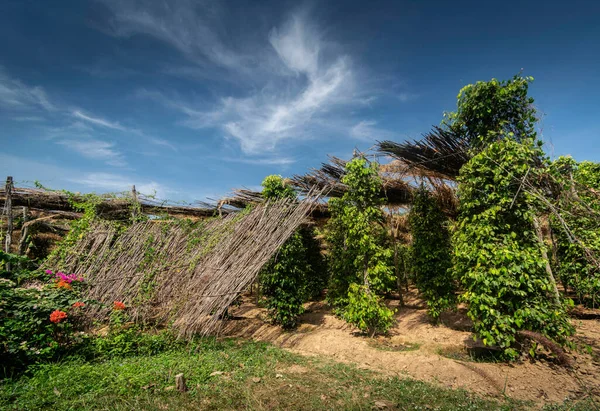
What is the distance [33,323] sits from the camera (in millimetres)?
4078

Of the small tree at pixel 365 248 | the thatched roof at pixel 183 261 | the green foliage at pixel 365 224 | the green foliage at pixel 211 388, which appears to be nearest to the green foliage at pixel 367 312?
the small tree at pixel 365 248

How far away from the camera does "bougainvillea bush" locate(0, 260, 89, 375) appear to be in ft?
12.6

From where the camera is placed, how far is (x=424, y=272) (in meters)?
7.62

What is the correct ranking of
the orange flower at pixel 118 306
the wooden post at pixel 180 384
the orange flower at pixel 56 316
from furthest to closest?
the orange flower at pixel 118 306 < the orange flower at pixel 56 316 < the wooden post at pixel 180 384

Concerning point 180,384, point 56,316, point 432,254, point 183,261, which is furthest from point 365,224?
→ point 56,316

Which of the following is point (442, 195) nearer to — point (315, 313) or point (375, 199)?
point (375, 199)

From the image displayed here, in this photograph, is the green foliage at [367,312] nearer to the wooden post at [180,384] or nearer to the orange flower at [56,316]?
the wooden post at [180,384]

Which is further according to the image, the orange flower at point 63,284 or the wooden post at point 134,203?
the wooden post at point 134,203

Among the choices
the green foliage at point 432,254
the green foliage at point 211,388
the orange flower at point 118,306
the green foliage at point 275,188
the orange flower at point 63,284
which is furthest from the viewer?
the green foliage at point 275,188

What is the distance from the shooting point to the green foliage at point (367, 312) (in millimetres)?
6520

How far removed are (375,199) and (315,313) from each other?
4.45 metres

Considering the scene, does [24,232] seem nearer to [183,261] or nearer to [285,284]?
[183,261]

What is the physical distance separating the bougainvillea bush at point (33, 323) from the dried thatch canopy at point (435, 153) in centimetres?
717

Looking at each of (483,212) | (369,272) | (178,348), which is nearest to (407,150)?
(483,212)
